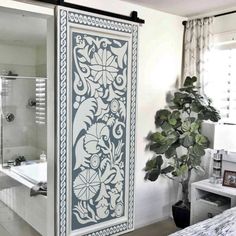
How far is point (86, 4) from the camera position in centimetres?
271

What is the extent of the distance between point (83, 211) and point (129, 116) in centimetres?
102

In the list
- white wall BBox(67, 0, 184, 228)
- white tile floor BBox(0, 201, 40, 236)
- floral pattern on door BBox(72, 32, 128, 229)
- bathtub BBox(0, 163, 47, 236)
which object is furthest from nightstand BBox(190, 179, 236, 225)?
white tile floor BBox(0, 201, 40, 236)

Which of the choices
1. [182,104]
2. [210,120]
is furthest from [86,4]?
[210,120]

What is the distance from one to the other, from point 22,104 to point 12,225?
6.88ft

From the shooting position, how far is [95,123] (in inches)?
111

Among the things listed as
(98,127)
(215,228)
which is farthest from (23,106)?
(215,228)

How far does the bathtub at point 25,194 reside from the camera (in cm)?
316

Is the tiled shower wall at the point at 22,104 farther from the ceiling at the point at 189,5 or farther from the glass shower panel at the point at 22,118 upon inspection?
the ceiling at the point at 189,5

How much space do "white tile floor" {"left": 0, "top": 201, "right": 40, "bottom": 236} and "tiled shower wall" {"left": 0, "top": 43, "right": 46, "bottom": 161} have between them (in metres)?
1.26

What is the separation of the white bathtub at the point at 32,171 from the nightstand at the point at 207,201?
192cm

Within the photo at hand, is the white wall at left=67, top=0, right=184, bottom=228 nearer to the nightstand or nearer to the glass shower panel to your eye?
the nightstand

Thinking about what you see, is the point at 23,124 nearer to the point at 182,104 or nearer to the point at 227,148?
the point at 182,104

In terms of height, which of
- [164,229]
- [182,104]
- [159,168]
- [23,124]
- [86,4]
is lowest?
[164,229]

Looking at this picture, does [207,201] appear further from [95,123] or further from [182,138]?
[95,123]
